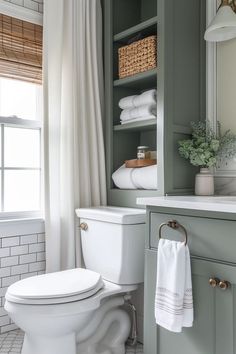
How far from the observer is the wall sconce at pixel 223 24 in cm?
182

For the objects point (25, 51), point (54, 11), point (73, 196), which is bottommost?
point (73, 196)

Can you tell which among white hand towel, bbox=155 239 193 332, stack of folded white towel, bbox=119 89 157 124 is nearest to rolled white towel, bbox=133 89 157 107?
stack of folded white towel, bbox=119 89 157 124

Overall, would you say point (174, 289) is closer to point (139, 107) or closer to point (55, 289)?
point (55, 289)

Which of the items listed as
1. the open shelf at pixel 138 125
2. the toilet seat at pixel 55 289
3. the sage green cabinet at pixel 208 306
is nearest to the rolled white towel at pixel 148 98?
the open shelf at pixel 138 125

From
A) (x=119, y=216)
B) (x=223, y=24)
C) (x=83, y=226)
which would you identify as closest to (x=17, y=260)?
(x=83, y=226)

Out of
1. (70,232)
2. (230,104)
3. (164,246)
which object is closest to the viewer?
(164,246)

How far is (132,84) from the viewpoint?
7.61ft

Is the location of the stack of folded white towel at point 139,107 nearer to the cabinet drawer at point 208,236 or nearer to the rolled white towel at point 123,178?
the rolled white towel at point 123,178

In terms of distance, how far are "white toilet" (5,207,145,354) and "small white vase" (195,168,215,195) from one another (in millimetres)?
350

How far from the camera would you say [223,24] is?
5.94 ft

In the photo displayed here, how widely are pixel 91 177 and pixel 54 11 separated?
1.06 m

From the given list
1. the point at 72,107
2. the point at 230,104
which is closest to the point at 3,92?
the point at 72,107

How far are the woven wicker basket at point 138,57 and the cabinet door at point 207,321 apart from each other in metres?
1.20

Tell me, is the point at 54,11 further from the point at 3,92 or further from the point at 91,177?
the point at 91,177
